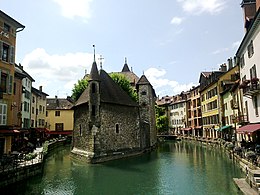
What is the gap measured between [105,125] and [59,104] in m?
36.4

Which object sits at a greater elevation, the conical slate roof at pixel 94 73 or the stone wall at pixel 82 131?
the conical slate roof at pixel 94 73

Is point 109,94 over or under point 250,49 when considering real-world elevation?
under

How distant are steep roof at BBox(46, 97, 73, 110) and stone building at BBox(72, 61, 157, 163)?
2836 centimetres

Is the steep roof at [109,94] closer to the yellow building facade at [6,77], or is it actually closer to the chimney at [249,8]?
the yellow building facade at [6,77]

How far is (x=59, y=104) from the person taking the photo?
2496 inches

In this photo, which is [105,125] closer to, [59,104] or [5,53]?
[5,53]

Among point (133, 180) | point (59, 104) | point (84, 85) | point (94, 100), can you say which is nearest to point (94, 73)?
point (94, 100)

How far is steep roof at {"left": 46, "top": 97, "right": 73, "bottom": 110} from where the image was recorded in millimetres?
61875

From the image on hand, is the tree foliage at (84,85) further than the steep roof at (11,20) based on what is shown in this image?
Yes

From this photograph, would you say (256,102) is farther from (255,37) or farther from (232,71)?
(232,71)

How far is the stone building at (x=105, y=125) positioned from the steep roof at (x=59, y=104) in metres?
28.4

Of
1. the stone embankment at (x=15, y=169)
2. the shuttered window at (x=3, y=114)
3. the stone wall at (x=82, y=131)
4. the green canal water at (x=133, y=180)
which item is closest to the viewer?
the green canal water at (x=133, y=180)

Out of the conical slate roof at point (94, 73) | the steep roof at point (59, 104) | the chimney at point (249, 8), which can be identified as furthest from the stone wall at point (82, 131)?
the steep roof at point (59, 104)

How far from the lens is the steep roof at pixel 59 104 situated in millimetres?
61875
